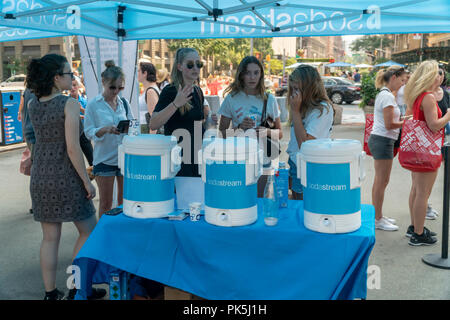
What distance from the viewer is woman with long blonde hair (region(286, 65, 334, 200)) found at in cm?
Answer: 307

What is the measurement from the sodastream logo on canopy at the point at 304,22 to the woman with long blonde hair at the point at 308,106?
1952 millimetres

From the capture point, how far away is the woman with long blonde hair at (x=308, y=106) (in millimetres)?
3072

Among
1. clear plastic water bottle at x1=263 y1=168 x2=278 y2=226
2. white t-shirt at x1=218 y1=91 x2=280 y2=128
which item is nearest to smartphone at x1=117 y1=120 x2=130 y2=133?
white t-shirt at x1=218 y1=91 x2=280 y2=128

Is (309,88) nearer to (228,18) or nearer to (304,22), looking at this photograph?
(304,22)

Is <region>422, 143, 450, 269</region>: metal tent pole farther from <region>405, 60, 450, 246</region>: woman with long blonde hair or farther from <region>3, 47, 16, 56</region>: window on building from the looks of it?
<region>3, 47, 16, 56</region>: window on building

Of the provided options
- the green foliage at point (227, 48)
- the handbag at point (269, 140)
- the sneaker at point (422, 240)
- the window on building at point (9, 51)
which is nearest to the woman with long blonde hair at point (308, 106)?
the handbag at point (269, 140)

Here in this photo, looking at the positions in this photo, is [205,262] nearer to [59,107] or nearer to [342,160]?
[342,160]

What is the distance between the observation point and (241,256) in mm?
2367

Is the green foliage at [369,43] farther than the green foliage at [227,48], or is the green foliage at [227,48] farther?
the green foliage at [369,43]

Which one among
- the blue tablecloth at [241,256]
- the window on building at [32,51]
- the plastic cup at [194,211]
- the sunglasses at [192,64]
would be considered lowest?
the blue tablecloth at [241,256]

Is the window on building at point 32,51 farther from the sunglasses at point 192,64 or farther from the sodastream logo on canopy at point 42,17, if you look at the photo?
the sunglasses at point 192,64

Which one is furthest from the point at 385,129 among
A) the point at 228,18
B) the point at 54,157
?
the point at 54,157
